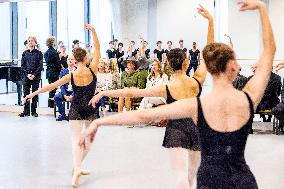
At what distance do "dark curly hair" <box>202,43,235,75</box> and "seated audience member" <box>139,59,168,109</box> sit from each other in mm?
6848

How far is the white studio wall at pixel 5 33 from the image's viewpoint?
17.6 m

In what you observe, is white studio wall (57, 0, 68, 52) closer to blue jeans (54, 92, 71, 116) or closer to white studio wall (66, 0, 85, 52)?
white studio wall (66, 0, 85, 52)

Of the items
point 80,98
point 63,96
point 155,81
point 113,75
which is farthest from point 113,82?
point 80,98

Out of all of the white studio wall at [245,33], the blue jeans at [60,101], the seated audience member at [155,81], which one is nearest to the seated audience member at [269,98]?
the seated audience member at [155,81]

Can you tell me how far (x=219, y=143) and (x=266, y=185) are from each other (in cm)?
312

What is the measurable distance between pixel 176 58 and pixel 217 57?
1.35m

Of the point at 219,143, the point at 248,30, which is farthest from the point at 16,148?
the point at 248,30

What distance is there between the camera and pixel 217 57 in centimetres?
224

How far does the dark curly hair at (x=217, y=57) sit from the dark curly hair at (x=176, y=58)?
4.22 feet

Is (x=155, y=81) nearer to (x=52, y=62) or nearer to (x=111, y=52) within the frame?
(x=52, y=62)

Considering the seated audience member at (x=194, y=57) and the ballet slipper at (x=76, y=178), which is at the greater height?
the seated audience member at (x=194, y=57)

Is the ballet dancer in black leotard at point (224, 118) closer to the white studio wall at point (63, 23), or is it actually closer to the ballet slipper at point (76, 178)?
the ballet slipper at point (76, 178)

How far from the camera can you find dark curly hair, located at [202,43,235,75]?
224 cm

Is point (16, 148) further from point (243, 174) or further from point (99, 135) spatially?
point (243, 174)
